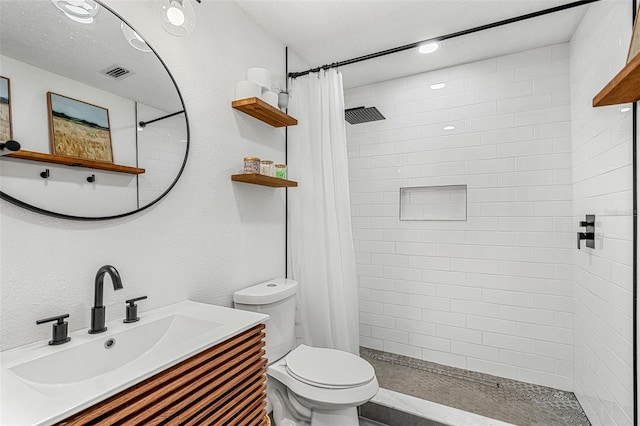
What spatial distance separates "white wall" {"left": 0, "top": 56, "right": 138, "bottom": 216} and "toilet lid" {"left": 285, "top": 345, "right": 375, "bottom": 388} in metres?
1.08

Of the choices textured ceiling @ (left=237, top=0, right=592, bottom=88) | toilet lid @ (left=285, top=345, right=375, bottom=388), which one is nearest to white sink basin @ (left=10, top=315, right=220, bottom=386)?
toilet lid @ (left=285, top=345, right=375, bottom=388)

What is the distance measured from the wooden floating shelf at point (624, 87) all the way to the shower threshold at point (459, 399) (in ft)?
5.42

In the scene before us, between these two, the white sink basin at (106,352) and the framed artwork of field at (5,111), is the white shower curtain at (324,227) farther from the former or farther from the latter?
the framed artwork of field at (5,111)

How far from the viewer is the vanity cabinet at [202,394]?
2.66 ft

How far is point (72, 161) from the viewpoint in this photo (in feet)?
3.63

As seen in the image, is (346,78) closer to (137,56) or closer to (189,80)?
(189,80)

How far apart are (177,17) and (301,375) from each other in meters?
1.68

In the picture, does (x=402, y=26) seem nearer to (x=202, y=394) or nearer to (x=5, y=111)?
(x=5, y=111)

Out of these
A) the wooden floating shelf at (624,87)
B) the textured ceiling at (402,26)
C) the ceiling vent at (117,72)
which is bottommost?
the wooden floating shelf at (624,87)

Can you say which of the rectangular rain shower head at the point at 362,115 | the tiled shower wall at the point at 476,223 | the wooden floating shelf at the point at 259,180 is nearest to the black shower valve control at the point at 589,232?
the tiled shower wall at the point at 476,223

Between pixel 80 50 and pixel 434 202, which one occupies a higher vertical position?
pixel 80 50

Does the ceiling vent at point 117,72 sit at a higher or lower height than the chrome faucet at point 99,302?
higher

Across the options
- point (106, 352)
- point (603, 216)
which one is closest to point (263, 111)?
point (106, 352)

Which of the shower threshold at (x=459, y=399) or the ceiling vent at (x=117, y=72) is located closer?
the ceiling vent at (x=117, y=72)
